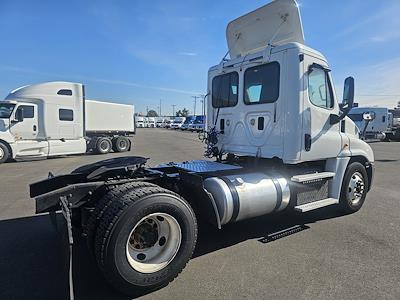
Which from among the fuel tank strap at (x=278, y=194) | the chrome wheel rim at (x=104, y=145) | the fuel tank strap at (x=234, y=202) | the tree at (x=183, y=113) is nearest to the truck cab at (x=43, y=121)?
the chrome wheel rim at (x=104, y=145)

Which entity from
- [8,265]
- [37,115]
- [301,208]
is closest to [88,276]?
[8,265]

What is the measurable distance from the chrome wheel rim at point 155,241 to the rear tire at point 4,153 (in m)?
13.3

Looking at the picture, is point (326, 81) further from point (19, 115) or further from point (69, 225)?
point (19, 115)

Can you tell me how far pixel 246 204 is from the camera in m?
4.39

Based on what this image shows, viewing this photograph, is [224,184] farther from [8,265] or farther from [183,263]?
[8,265]

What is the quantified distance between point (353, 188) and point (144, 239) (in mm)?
4325

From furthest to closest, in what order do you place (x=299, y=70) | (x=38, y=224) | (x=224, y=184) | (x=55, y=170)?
(x=55, y=170) < (x=38, y=224) < (x=299, y=70) < (x=224, y=184)

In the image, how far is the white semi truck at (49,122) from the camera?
49.0 ft

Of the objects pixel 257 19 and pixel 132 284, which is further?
pixel 257 19

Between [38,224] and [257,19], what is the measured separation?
532 cm

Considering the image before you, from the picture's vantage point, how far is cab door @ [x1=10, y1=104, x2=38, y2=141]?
15078mm

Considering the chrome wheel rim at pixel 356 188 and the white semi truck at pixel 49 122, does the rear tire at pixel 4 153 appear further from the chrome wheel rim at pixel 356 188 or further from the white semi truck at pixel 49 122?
the chrome wheel rim at pixel 356 188

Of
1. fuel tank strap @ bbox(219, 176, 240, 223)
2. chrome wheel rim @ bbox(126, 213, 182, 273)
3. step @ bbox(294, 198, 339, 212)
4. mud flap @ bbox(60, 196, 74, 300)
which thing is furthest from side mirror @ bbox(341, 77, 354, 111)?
mud flap @ bbox(60, 196, 74, 300)

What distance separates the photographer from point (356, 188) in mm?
6121
